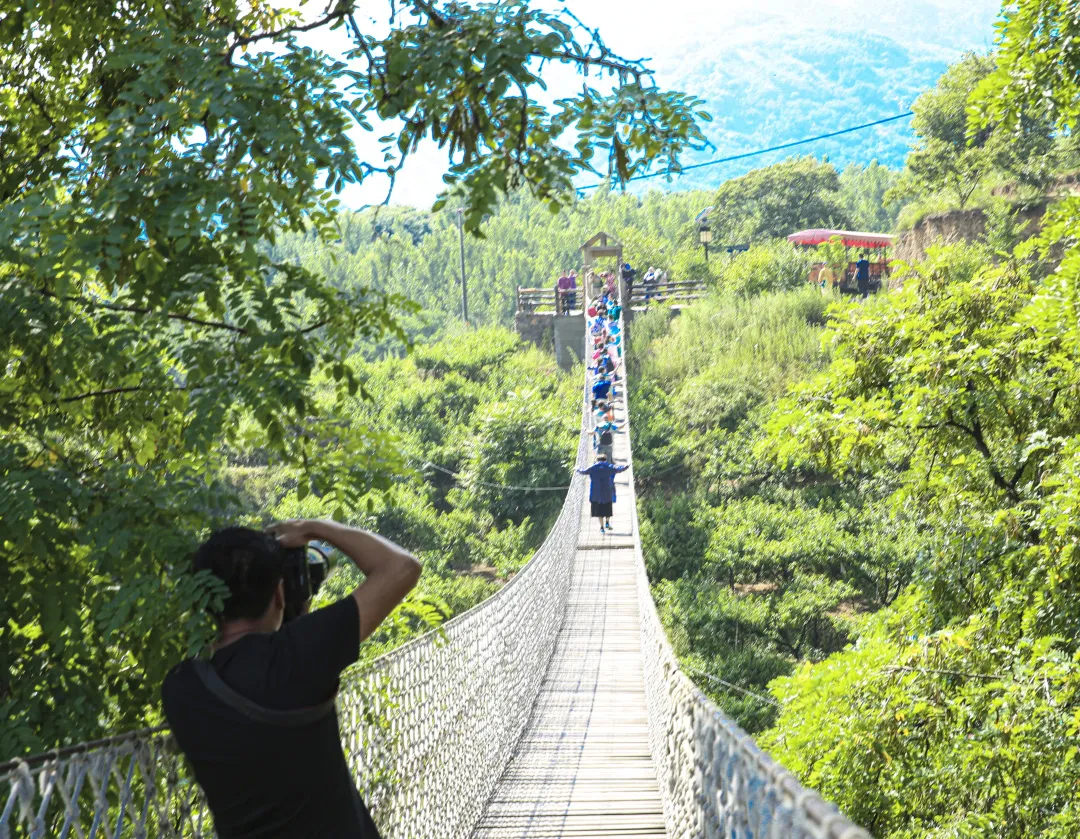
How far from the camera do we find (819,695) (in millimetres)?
5523

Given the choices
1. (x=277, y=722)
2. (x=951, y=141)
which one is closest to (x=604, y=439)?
(x=277, y=722)

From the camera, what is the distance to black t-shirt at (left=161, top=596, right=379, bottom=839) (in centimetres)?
141

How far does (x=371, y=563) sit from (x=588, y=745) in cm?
383

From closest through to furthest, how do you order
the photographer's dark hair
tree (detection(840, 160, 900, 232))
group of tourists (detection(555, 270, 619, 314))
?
the photographer's dark hair → group of tourists (detection(555, 270, 619, 314)) → tree (detection(840, 160, 900, 232))

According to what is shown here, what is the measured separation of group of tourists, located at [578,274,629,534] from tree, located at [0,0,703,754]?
8.00 meters

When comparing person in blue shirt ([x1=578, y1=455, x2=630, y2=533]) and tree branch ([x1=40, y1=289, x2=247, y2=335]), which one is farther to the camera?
person in blue shirt ([x1=578, y1=455, x2=630, y2=533])

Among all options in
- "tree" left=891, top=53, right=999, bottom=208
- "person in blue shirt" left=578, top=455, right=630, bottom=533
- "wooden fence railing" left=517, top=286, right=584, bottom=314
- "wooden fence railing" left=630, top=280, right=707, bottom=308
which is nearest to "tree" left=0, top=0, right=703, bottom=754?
"person in blue shirt" left=578, top=455, right=630, bottom=533

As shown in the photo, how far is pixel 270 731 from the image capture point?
140cm

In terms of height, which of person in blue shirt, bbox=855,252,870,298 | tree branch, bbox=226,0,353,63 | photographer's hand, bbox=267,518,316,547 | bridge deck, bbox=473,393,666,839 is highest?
person in blue shirt, bbox=855,252,870,298

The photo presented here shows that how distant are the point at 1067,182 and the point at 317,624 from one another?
26.2m

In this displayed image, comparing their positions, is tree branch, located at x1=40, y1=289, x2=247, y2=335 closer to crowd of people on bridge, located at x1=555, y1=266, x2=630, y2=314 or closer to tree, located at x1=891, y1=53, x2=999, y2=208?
crowd of people on bridge, located at x1=555, y1=266, x2=630, y2=314

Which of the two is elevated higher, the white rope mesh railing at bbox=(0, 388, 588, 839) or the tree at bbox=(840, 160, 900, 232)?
the tree at bbox=(840, 160, 900, 232)

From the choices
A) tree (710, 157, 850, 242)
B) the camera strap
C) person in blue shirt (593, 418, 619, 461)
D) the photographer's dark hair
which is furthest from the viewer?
tree (710, 157, 850, 242)

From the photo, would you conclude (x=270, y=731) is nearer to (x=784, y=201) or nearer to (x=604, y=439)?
(x=604, y=439)
